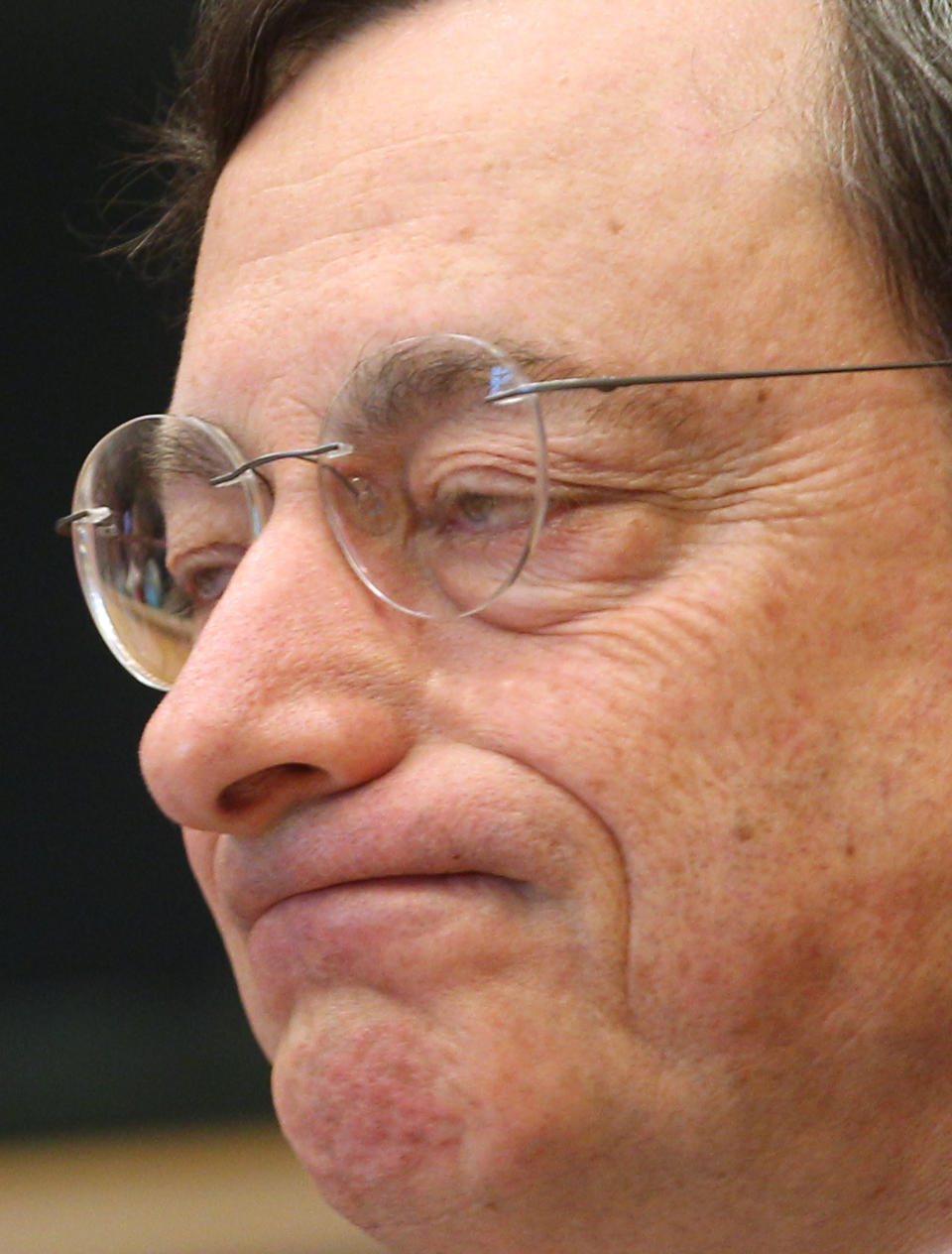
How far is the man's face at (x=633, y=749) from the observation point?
1.24 meters

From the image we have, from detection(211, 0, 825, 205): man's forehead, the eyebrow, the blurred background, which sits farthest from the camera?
the blurred background

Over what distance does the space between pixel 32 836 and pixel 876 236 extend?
8.22ft

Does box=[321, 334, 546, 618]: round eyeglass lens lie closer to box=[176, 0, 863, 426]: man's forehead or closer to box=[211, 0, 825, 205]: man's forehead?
box=[176, 0, 863, 426]: man's forehead

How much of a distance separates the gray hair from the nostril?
62cm

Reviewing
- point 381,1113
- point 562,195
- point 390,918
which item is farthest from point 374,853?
point 562,195

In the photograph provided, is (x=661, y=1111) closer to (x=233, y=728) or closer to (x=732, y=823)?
(x=732, y=823)

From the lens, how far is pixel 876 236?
4.32 ft

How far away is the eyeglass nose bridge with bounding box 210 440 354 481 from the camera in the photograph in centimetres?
136

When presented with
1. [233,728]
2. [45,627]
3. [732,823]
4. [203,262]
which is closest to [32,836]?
[45,627]

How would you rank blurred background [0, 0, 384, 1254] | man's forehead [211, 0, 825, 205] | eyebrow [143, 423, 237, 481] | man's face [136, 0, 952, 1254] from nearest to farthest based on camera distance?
man's face [136, 0, 952, 1254]
man's forehead [211, 0, 825, 205]
eyebrow [143, 423, 237, 481]
blurred background [0, 0, 384, 1254]

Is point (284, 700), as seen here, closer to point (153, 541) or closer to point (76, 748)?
point (153, 541)

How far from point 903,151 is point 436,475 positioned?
1.55ft

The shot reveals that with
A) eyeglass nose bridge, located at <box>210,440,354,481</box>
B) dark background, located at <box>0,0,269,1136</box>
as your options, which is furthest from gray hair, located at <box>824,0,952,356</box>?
dark background, located at <box>0,0,269,1136</box>

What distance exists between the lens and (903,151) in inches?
52.3
